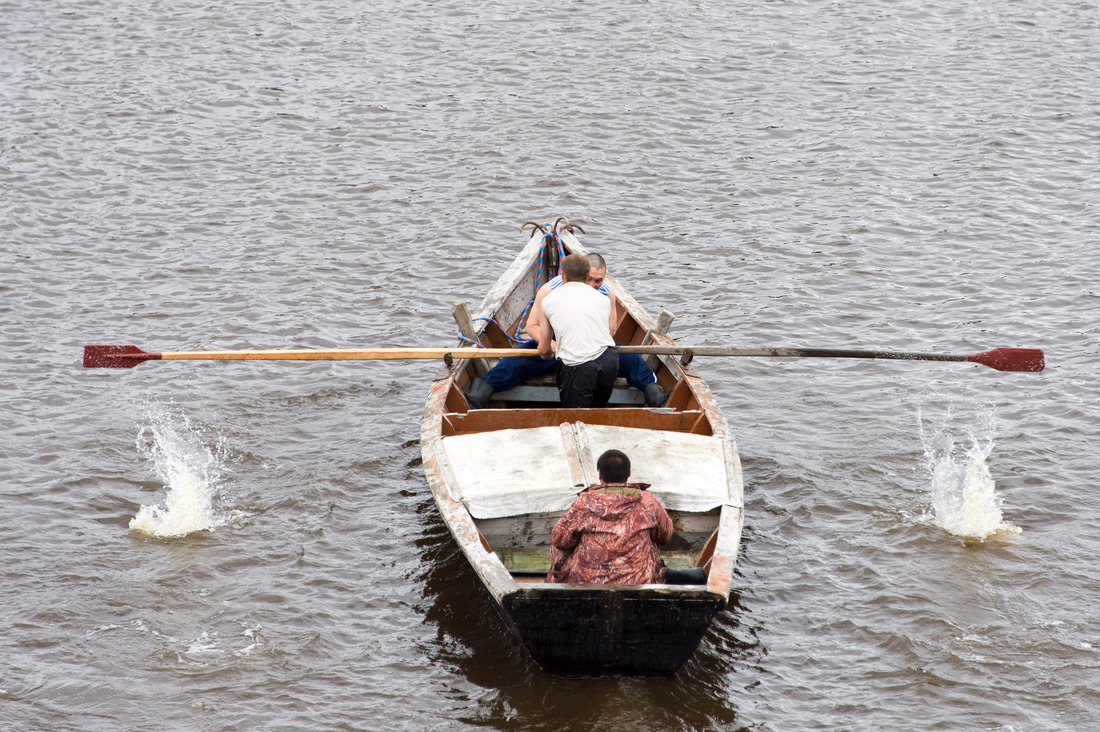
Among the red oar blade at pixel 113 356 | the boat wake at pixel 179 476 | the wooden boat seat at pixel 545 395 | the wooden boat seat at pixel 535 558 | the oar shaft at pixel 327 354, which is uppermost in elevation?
the oar shaft at pixel 327 354

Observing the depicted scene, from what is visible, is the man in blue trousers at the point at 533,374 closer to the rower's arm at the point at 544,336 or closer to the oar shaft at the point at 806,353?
the rower's arm at the point at 544,336

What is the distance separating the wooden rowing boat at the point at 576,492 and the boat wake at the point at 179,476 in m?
1.90

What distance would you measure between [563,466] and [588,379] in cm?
124

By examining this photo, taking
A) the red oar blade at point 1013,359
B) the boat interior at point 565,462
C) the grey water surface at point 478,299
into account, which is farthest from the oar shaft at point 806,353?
the grey water surface at point 478,299

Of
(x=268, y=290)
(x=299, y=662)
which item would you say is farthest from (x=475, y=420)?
(x=268, y=290)

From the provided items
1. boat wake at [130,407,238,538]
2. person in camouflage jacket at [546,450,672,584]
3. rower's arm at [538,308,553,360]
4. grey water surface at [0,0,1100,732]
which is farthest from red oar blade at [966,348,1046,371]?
boat wake at [130,407,238,538]

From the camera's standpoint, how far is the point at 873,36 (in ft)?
68.9

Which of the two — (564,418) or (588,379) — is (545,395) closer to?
(588,379)

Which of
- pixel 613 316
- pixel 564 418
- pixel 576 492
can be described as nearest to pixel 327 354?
pixel 564 418

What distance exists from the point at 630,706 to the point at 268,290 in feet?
25.9

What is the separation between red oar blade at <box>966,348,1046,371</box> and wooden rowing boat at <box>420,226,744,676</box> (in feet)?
7.29

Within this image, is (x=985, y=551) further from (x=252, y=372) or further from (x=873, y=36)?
(x=873, y=36)

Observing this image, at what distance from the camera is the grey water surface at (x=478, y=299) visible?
6.92 metres

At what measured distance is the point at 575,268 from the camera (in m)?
8.65
